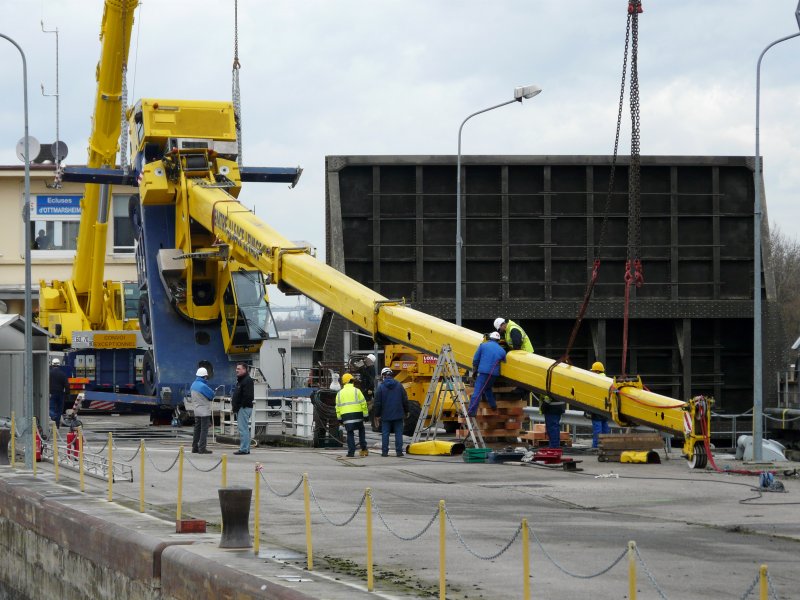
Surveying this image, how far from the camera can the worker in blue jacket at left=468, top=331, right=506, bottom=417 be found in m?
21.6

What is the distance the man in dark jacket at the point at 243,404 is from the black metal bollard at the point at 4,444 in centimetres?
362

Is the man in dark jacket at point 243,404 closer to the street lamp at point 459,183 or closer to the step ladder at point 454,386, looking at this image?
the step ladder at point 454,386

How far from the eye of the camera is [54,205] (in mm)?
57406

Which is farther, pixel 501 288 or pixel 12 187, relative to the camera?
pixel 12 187

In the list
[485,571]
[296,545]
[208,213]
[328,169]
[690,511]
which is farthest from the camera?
[328,169]

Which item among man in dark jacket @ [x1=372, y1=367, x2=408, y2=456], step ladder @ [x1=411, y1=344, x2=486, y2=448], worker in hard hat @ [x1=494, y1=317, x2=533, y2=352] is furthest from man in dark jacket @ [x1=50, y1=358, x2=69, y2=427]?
worker in hard hat @ [x1=494, y1=317, x2=533, y2=352]

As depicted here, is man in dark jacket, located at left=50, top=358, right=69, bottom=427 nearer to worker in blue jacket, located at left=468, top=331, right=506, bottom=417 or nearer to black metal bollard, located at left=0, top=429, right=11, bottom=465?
black metal bollard, located at left=0, top=429, right=11, bottom=465

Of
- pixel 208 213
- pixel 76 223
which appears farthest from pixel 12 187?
pixel 208 213

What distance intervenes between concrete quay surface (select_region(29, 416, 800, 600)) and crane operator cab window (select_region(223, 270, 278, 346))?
6.76 metres

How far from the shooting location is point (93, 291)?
36.6 m

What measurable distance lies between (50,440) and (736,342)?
62.3 ft

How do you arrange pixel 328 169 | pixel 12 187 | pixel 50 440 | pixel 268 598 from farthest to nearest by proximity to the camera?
pixel 12 187
pixel 328 169
pixel 50 440
pixel 268 598

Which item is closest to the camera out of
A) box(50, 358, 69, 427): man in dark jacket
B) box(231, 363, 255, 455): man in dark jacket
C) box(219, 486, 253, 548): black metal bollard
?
box(219, 486, 253, 548): black metal bollard

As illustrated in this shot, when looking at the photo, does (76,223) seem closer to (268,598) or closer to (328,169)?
(328,169)
